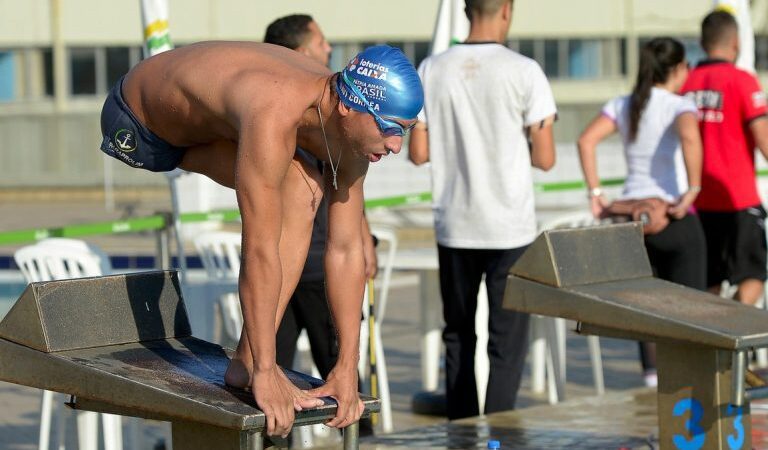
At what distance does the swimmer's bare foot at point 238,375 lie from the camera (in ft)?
12.6

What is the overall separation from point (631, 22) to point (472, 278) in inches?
993

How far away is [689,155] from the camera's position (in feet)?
21.7

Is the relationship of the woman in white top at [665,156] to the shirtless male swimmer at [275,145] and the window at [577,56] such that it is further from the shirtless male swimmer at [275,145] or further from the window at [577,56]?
the window at [577,56]

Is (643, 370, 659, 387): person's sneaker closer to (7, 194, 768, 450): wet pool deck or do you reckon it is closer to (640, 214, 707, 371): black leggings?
(7, 194, 768, 450): wet pool deck

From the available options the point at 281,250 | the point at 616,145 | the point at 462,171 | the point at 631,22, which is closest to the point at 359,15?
the point at 631,22

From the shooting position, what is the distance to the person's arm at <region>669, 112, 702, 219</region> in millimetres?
6578

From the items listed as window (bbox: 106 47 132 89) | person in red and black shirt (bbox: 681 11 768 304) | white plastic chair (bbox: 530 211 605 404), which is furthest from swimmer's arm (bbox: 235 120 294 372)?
window (bbox: 106 47 132 89)

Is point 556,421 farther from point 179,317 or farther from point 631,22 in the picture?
point 631,22

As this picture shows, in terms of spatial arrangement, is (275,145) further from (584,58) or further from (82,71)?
(584,58)

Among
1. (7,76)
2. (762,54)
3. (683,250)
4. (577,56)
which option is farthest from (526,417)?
(762,54)

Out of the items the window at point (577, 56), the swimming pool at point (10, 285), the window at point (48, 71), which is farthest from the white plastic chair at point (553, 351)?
the window at point (48, 71)

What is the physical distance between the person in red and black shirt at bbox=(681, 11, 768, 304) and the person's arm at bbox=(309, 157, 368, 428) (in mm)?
3549

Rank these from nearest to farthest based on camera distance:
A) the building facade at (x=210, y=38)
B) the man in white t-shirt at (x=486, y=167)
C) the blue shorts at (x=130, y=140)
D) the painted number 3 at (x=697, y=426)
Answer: the blue shorts at (x=130, y=140)
the painted number 3 at (x=697, y=426)
the man in white t-shirt at (x=486, y=167)
the building facade at (x=210, y=38)

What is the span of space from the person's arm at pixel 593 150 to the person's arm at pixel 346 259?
2.93 m
